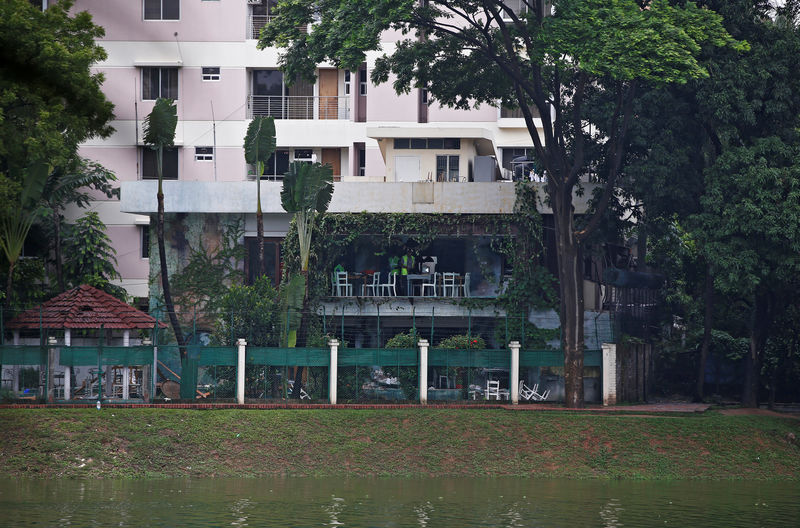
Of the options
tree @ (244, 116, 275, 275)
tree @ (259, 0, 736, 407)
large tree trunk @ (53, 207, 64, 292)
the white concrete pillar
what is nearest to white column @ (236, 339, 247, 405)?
tree @ (244, 116, 275, 275)

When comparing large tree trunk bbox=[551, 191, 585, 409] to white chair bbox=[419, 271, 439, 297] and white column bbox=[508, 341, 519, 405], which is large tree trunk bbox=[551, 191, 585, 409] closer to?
white column bbox=[508, 341, 519, 405]

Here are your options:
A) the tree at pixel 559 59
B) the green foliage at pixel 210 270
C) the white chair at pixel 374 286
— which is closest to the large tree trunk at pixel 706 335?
the tree at pixel 559 59

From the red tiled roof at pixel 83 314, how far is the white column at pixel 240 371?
8.85 ft

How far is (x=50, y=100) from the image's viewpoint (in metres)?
2.23

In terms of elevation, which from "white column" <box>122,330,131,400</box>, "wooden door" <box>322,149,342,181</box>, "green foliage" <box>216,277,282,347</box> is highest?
"wooden door" <box>322,149,342,181</box>

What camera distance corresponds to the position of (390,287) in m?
40.1

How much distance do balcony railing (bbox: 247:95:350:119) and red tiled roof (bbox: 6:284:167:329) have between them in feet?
59.7

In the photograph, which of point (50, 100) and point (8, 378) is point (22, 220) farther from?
point (50, 100)

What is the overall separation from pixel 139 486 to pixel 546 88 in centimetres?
1856

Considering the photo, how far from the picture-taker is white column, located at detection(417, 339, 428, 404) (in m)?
33.3

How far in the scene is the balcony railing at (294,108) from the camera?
49562mm

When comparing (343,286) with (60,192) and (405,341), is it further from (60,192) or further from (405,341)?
(60,192)

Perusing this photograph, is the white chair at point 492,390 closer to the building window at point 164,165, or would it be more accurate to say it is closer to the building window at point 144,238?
the building window at point 164,165

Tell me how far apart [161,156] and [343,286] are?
7.86 metres
